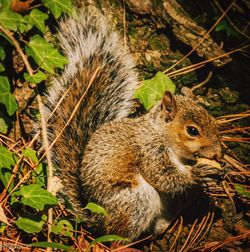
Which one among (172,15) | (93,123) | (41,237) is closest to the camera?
(41,237)

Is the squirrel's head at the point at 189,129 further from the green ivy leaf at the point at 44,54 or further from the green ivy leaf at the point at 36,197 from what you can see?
the green ivy leaf at the point at 36,197

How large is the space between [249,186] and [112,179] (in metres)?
0.88

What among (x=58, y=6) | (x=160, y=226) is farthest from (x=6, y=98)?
(x=160, y=226)

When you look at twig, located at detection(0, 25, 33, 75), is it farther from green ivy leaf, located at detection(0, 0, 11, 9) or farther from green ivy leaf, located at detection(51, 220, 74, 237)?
green ivy leaf, located at detection(51, 220, 74, 237)

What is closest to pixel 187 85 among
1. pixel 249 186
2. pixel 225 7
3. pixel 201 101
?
pixel 201 101

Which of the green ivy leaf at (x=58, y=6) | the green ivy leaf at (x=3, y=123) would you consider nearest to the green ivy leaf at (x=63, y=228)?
the green ivy leaf at (x=3, y=123)

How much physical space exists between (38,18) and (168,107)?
92 centimetres

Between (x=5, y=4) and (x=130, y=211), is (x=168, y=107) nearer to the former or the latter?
(x=130, y=211)

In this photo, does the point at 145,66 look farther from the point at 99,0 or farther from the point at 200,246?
the point at 200,246

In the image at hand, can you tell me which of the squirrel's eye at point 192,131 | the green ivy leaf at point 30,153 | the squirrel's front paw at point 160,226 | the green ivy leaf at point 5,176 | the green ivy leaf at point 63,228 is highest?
the squirrel's eye at point 192,131

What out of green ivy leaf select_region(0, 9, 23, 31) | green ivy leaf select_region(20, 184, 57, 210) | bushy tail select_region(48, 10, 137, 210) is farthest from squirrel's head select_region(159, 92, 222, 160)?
green ivy leaf select_region(0, 9, 23, 31)

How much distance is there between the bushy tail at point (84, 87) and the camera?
2242 mm

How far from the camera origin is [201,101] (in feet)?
8.80

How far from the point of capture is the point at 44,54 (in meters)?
2.22
